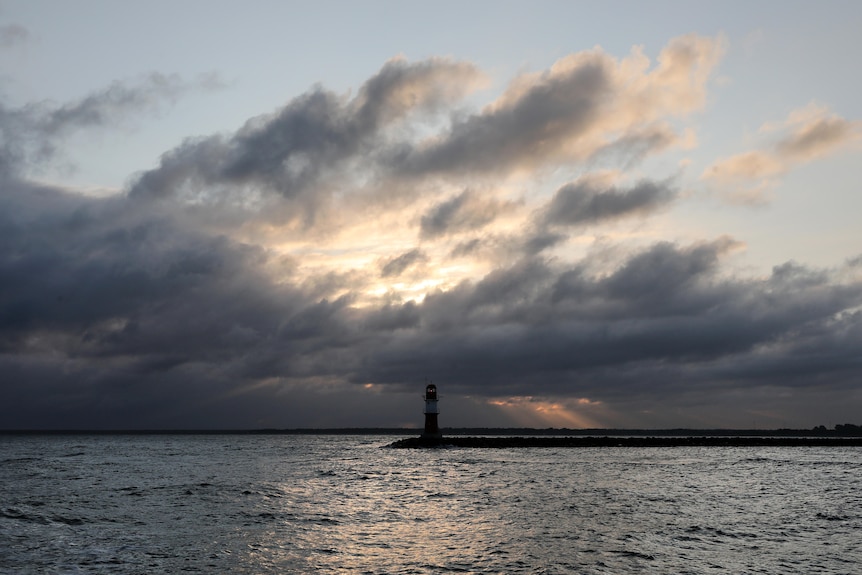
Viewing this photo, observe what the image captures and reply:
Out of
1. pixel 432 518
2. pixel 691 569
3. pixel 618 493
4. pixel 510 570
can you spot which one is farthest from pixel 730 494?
pixel 510 570

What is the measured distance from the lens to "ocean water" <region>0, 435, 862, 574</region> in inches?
982

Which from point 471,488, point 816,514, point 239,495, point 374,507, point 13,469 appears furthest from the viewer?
point 13,469

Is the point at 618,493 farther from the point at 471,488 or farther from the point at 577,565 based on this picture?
the point at 577,565

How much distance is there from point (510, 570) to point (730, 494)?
33682mm

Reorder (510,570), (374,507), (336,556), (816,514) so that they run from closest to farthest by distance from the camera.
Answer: (510,570)
(336,556)
(816,514)
(374,507)

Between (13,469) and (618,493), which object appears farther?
(13,469)

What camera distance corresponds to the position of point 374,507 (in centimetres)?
4222

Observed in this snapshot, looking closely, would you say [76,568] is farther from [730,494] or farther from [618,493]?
[730,494]

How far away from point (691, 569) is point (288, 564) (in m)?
15.0

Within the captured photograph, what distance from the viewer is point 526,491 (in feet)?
165

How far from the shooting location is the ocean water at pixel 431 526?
982 inches

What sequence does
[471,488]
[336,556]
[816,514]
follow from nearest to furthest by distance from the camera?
[336,556]
[816,514]
[471,488]

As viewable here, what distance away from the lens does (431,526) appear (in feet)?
111

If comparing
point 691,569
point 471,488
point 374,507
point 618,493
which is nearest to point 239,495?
point 374,507
